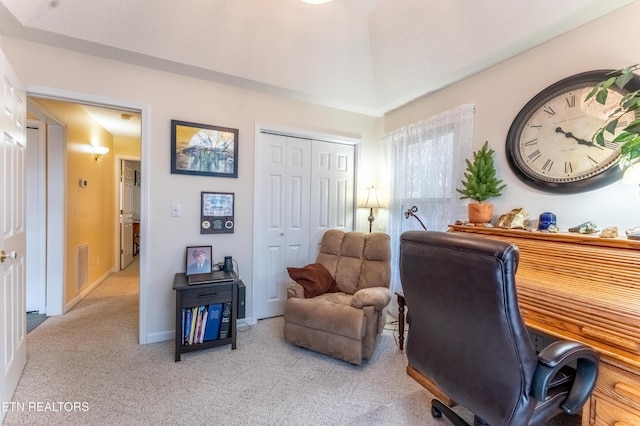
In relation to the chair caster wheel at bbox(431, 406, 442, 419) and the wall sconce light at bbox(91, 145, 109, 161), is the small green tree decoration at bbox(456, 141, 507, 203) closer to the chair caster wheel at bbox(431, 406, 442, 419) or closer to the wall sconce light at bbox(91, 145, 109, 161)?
the chair caster wheel at bbox(431, 406, 442, 419)

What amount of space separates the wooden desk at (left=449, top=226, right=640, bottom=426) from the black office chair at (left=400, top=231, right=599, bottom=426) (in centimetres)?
10

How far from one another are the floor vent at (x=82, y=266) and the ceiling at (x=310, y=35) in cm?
A: 242

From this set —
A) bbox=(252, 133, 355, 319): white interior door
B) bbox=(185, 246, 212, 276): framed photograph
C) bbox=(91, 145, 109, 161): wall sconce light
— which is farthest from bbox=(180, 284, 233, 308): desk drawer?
bbox=(91, 145, 109, 161): wall sconce light

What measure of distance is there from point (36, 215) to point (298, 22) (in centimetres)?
328

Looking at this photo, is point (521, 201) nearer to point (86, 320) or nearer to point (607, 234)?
point (607, 234)

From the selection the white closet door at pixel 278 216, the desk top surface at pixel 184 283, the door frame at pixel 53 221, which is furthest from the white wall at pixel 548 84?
the door frame at pixel 53 221

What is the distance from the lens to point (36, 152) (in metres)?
2.99

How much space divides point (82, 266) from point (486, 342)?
4.40 m

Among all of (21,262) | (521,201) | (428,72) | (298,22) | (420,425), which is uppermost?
(298,22)

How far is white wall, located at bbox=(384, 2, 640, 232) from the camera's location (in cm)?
160

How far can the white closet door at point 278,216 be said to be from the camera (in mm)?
3023

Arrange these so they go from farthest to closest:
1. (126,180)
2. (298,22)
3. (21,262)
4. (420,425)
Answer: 1. (126,180)
2. (298,22)
3. (21,262)
4. (420,425)

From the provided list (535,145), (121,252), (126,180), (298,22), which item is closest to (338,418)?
(535,145)

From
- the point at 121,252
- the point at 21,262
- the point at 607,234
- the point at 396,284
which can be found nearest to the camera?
the point at 607,234
